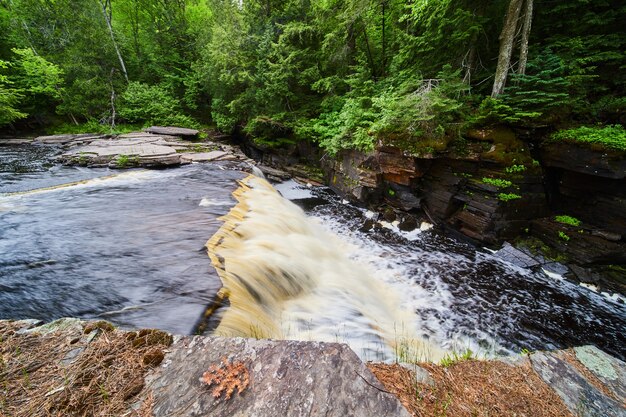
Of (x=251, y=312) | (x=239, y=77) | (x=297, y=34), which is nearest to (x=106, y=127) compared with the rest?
(x=239, y=77)

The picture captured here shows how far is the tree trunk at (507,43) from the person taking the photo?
614 cm

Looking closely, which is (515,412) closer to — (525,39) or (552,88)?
(552,88)

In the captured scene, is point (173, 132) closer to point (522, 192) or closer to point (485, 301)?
point (485, 301)

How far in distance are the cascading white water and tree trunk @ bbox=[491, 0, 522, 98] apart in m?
6.38

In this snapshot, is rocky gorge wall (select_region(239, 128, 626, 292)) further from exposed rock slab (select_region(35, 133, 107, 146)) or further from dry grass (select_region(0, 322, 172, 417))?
exposed rock slab (select_region(35, 133, 107, 146))

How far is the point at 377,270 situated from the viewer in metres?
5.97

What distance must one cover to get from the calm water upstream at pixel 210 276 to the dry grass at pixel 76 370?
0.67 metres

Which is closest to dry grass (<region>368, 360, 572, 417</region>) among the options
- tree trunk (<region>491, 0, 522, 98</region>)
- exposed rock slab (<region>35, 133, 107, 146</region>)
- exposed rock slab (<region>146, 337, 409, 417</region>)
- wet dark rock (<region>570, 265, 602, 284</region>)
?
exposed rock slab (<region>146, 337, 409, 417</region>)

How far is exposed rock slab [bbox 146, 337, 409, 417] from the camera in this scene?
1.32 meters

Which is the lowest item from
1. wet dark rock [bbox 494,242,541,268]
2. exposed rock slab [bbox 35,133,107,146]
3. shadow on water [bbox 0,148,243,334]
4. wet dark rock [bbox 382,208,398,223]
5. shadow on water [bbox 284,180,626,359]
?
shadow on water [bbox 284,180,626,359]

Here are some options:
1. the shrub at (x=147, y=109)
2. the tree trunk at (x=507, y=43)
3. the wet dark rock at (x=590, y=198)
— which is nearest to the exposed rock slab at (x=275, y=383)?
the wet dark rock at (x=590, y=198)

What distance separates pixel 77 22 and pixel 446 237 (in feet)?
84.8

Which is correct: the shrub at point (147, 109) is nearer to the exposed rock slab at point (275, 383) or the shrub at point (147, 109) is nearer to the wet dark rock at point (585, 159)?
the exposed rock slab at point (275, 383)

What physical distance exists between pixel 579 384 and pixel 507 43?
797cm
